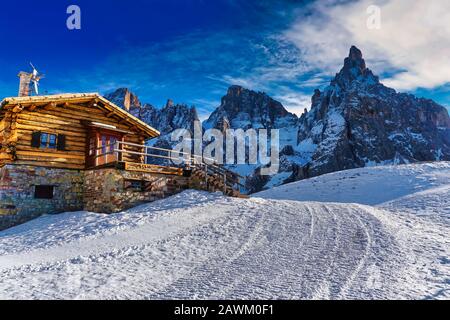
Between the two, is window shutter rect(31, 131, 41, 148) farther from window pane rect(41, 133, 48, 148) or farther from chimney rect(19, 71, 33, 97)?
chimney rect(19, 71, 33, 97)

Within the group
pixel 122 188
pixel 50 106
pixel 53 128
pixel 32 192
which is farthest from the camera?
pixel 53 128

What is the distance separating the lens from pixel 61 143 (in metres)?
19.7

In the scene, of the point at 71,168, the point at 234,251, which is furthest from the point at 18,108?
the point at 234,251

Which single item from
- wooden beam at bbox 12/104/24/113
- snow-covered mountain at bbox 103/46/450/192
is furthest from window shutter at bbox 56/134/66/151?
snow-covered mountain at bbox 103/46/450/192

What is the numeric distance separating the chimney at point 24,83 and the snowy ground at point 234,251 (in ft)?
32.8

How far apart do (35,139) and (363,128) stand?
480 feet

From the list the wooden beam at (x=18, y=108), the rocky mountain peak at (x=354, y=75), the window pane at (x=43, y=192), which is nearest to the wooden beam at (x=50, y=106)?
Answer: the wooden beam at (x=18, y=108)

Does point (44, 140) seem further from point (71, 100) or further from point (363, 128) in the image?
point (363, 128)

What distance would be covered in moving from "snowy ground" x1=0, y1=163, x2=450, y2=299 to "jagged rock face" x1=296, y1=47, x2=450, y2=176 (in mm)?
101739

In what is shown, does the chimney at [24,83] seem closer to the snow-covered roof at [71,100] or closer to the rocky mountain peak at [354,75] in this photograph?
the snow-covered roof at [71,100]

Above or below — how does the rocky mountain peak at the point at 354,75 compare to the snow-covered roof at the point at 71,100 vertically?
above

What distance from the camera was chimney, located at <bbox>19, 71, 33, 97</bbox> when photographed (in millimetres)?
22469

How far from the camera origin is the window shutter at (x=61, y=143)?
19519 mm
